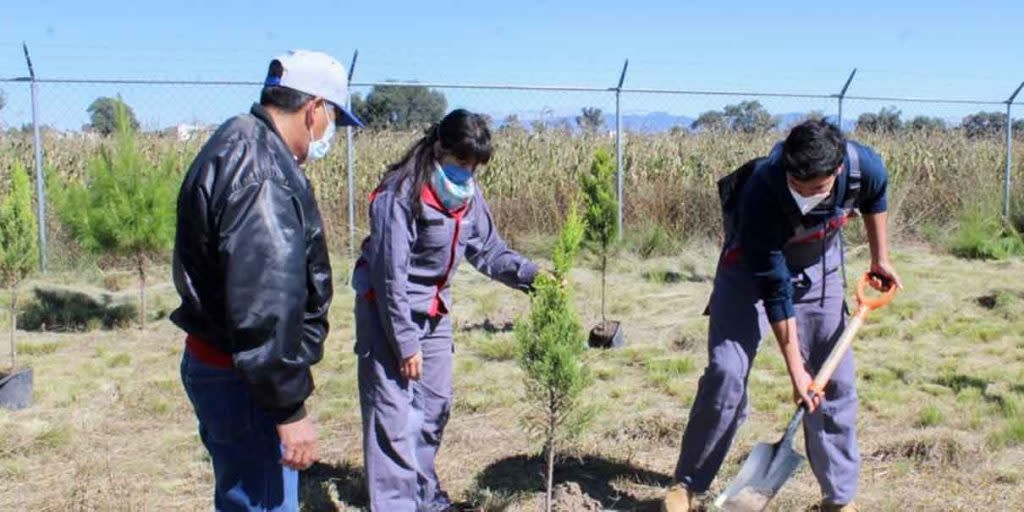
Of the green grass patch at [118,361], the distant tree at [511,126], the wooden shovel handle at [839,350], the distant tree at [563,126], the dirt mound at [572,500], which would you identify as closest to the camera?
the wooden shovel handle at [839,350]

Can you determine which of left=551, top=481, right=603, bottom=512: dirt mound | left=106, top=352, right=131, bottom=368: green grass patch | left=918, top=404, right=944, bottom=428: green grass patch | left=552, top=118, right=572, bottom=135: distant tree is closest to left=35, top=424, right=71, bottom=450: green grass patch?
left=106, top=352, right=131, bottom=368: green grass patch

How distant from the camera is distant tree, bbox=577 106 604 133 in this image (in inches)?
539

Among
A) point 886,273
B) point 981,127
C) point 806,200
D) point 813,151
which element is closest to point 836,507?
point 886,273

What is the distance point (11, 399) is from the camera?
6176mm

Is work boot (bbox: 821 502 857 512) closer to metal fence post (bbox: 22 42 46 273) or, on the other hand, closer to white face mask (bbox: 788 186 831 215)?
white face mask (bbox: 788 186 831 215)

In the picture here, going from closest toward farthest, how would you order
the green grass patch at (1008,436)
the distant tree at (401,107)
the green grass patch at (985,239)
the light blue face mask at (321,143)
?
the light blue face mask at (321,143) → the green grass patch at (1008,436) → the green grass patch at (985,239) → the distant tree at (401,107)

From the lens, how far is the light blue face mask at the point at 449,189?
3877mm

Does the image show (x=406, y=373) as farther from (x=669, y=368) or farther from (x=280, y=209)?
(x=669, y=368)

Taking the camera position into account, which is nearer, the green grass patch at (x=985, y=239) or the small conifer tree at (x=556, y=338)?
the small conifer tree at (x=556, y=338)

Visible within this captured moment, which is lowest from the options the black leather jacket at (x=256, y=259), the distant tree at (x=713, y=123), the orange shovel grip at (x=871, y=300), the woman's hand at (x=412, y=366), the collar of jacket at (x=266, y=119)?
the woman's hand at (x=412, y=366)

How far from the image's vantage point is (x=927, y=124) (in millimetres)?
16641

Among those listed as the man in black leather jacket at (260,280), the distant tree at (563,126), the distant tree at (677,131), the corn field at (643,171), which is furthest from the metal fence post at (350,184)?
the man in black leather jacket at (260,280)

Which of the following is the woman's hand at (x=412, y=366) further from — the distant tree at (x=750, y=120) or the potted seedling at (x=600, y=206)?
the distant tree at (x=750, y=120)

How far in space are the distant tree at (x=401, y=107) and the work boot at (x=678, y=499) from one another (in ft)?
27.5
